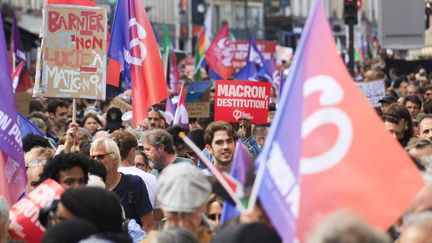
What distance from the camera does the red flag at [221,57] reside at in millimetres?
26047

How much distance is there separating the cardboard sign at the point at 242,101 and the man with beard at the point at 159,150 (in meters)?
2.40

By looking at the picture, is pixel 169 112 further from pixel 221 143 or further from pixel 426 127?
pixel 221 143

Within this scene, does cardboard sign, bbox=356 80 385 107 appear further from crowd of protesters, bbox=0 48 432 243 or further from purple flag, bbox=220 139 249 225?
purple flag, bbox=220 139 249 225

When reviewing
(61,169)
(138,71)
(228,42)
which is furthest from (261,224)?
(228,42)

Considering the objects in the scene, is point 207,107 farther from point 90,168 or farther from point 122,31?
point 90,168

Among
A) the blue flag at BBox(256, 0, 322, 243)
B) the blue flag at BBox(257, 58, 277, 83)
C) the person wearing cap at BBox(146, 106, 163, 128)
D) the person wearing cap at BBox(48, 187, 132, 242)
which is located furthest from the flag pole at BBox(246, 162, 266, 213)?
the blue flag at BBox(257, 58, 277, 83)

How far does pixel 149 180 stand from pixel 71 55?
1501mm

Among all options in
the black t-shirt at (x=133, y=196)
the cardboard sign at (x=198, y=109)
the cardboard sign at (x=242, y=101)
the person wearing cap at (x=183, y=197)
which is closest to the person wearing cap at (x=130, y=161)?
the black t-shirt at (x=133, y=196)

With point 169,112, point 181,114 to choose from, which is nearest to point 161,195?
point 181,114

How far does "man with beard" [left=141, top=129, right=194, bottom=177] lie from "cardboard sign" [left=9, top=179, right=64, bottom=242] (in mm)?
3331

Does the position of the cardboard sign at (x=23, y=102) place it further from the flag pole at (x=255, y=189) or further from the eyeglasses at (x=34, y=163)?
the flag pole at (x=255, y=189)

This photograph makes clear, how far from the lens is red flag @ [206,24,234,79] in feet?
85.5

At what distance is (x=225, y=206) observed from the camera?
5828mm

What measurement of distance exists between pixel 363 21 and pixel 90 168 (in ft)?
254
